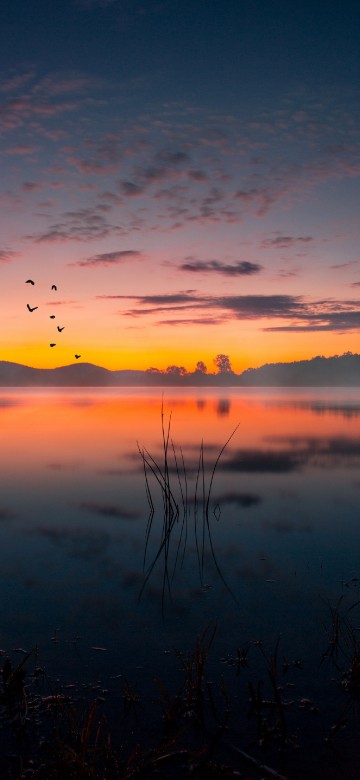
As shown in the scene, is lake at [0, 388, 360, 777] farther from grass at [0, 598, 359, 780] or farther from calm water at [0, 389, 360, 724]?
grass at [0, 598, 359, 780]

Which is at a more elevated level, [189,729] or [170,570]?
[189,729]

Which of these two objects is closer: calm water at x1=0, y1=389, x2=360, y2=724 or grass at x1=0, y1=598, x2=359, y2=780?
grass at x1=0, y1=598, x2=359, y2=780

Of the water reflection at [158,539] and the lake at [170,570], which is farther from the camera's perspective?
the water reflection at [158,539]

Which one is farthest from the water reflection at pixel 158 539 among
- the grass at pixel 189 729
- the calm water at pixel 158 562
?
the grass at pixel 189 729

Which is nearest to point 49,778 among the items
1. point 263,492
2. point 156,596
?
point 156,596

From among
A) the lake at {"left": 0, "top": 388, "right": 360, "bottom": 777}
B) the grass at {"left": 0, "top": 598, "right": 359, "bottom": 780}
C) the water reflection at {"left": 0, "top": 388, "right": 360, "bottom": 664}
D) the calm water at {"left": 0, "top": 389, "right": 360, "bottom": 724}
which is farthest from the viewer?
the water reflection at {"left": 0, "top": 388, "right": 360, "bottom": 664}

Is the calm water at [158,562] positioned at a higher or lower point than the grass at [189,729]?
lower

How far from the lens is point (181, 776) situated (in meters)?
5.17

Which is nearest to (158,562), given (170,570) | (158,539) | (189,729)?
(170,570)

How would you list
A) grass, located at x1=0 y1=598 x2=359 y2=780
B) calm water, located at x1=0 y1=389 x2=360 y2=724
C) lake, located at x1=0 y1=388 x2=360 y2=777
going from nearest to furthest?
1. grass, located at x1=0 y1=598 x2=359 y2=780
2. lake, located at x1=0 y1=388 x2=360 y2=777
3. calm water, located at x1=0 y1=389 x2=360 y2=724

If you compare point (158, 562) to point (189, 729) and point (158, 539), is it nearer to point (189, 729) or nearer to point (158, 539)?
point (158, 539)

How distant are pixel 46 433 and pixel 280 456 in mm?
19273

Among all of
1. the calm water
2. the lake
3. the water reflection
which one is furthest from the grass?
the water reflection

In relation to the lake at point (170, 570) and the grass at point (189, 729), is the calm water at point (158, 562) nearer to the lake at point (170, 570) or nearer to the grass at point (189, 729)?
the lake at point (170, 570)
